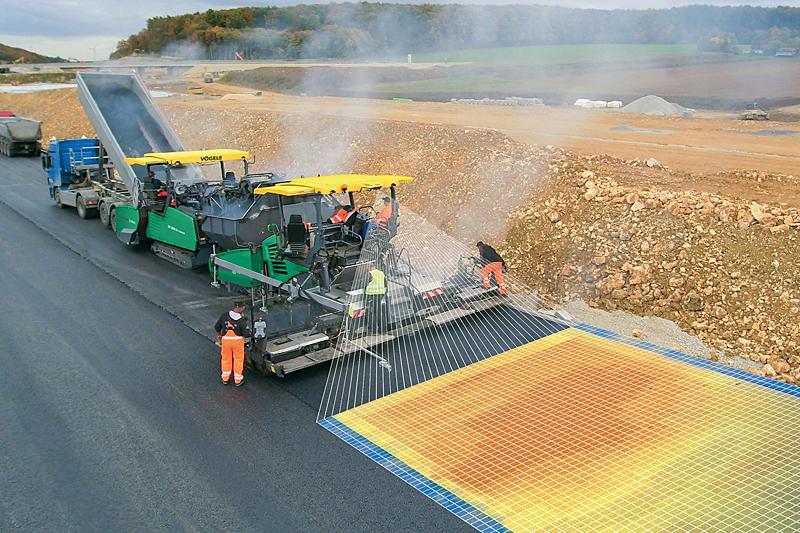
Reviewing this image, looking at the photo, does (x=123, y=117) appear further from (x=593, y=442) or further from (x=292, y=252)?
(x=593, y=442)

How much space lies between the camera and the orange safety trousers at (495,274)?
9.73m

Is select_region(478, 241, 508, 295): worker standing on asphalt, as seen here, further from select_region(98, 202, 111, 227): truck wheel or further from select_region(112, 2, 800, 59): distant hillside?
select_region(98, 202, 111, 227): truck wheel

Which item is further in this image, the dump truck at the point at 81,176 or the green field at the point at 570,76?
the dump truck at the point at 81,176

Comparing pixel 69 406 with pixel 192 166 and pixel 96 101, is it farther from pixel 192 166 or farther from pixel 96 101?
pixel 96 101

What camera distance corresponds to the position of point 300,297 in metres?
8.69

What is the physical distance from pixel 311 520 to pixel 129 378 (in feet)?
11.7

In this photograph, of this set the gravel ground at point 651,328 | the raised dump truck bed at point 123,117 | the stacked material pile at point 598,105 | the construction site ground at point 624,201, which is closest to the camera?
the gravel ground at point 651,328

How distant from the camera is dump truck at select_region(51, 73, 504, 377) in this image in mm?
8180

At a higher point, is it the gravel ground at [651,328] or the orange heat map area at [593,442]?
the gravel ground at [651,328]

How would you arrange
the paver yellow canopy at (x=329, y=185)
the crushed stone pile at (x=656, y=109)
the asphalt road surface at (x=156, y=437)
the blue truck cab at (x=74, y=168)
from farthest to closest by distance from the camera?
the crushed stone pile at (x=656, y=109) < the blue truck cab at (x=74, y=168) < the paver yellow canopy at (x=329, y=185) < the asphalt road surface at (x=156, y=437)

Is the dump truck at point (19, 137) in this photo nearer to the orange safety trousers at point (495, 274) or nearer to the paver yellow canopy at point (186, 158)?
the paver yellow canopy at point (186, 158)
